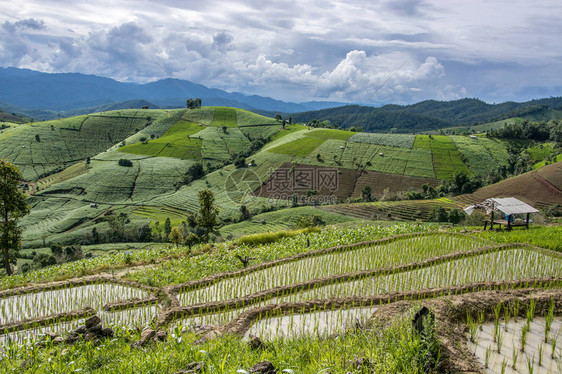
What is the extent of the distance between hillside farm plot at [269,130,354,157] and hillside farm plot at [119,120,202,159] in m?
30.8

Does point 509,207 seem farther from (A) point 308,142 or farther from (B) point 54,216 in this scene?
(B) point 54,216

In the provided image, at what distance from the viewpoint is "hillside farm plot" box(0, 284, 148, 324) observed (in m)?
12.4

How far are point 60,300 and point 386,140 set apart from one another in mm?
111412

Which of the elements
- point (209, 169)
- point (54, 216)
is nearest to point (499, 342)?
point (54, 216)

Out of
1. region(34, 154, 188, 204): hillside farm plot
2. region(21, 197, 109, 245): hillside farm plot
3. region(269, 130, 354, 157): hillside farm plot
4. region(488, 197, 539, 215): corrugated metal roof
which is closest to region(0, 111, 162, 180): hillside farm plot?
region(34, 154, 188, 204): hillside farm plot

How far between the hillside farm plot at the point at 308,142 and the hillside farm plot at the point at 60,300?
96555 millimetres

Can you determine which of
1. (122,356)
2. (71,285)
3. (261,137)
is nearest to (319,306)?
(122,356)

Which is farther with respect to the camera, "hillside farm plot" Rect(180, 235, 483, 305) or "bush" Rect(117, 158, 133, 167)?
"bush" Rect(117, 158, 133, 167)

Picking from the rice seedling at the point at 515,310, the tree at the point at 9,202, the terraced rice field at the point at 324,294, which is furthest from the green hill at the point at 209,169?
the rice seedling at the point at 515,310

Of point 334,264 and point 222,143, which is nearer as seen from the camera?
point 334,264

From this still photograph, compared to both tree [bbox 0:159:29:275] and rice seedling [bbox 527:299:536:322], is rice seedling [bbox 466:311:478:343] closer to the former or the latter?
rice seedling [bbox 527:299:536:322]

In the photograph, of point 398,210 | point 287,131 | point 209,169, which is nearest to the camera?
point 398,210

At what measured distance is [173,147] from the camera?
131 metres

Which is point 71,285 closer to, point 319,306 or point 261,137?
point 319,306
